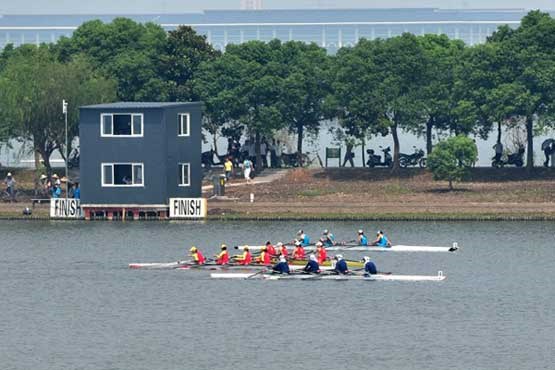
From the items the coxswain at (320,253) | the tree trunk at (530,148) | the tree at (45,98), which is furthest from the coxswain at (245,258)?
the tree trunk at (530,148)

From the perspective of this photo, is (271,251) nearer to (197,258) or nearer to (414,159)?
(197,258)

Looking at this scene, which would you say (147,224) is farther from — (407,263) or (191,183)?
(407,263)

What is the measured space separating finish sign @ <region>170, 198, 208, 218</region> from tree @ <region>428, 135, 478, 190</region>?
1702 cm

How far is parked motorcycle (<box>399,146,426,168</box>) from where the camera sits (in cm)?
13125

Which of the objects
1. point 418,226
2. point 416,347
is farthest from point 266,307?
point 418,226

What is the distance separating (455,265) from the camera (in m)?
91.0

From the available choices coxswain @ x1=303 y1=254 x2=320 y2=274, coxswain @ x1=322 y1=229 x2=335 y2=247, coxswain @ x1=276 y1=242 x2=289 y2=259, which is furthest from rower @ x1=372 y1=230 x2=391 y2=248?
coxswain @ x1=303 y1=254 x2=320 y2=274

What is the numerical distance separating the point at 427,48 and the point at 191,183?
104 ft

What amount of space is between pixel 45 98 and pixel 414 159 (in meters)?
29.1

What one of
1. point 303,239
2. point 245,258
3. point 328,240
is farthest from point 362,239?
point 245,258

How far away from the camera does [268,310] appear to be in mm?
77062

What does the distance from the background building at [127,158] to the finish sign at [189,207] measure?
0.64m

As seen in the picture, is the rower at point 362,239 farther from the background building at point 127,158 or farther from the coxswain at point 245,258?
the background building at point 127,158

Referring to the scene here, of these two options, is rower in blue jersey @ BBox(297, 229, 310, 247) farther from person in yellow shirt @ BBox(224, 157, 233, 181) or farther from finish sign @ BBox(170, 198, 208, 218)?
person in yellow shirt @ BBox(224, 157, 233, 181)
